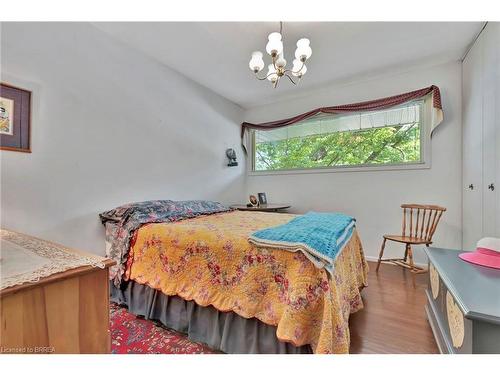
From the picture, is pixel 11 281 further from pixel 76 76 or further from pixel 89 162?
pixel 76 76

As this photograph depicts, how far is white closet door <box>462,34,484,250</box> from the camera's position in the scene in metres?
2.12

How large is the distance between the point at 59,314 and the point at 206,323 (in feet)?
3.21

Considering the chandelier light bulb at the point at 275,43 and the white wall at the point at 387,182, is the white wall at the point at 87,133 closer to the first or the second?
the chandelier light bulb at the point at 275,43

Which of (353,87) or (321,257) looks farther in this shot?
(353,87)

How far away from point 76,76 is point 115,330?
209cm

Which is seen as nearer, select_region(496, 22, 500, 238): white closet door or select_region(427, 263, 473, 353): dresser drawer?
select_region(427, 263, 473, 353): dresser drawer

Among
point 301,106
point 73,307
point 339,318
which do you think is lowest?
point 339,318

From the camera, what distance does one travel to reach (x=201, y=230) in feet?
5.44

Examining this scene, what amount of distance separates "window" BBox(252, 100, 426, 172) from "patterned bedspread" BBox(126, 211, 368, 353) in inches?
71.7

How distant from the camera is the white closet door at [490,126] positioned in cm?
182

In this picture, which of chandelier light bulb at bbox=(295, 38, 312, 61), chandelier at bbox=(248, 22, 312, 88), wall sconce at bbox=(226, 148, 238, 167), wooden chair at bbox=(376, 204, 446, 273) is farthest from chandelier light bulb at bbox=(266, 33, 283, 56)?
wooden chair at bbox=(376, 204, 446, 273)

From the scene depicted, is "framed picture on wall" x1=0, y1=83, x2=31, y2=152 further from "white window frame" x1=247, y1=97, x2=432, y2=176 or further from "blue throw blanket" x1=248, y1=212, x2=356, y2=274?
"white window frame" x1=247, y1=97, x2=432, y2=176

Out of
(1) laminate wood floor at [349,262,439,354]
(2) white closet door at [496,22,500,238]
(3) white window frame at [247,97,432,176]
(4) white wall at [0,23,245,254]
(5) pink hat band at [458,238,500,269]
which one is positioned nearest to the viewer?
(5) pink hat band at [458,238,500,269]

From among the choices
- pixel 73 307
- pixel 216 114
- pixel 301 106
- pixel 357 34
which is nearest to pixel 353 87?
pixel 301 106
